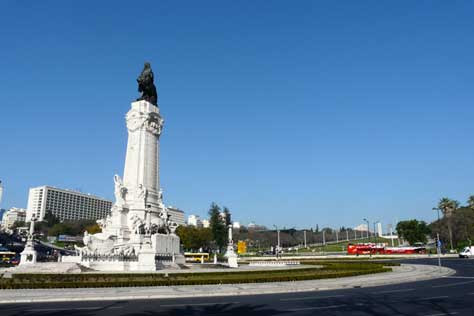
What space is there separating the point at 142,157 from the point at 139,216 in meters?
7.15

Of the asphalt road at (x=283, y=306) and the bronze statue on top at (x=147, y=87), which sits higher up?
the bronze statue on top at (x=147, y=87)

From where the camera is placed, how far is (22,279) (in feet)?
78.6

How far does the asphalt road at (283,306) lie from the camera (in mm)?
13352

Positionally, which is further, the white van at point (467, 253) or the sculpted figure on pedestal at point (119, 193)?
the white van at point (467, 253)

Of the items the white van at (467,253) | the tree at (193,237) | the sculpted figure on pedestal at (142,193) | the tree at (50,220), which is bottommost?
the white van at (467,253)

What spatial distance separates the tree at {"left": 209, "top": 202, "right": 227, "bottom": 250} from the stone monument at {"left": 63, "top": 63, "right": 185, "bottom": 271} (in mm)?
47886

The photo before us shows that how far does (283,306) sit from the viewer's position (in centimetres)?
1486

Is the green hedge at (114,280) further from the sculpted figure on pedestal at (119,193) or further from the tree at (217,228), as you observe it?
the tree at (217,228)

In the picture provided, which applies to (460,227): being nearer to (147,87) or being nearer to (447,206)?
(447,206)

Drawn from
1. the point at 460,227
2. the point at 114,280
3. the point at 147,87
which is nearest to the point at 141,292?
the point at 114,280

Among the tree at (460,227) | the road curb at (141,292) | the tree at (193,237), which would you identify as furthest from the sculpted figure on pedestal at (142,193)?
the tree at (460,227)

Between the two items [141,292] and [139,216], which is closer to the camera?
[141,292]

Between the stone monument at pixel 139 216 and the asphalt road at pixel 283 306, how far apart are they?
18811 mm

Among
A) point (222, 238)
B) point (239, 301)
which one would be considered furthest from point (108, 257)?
point (222, 238)
